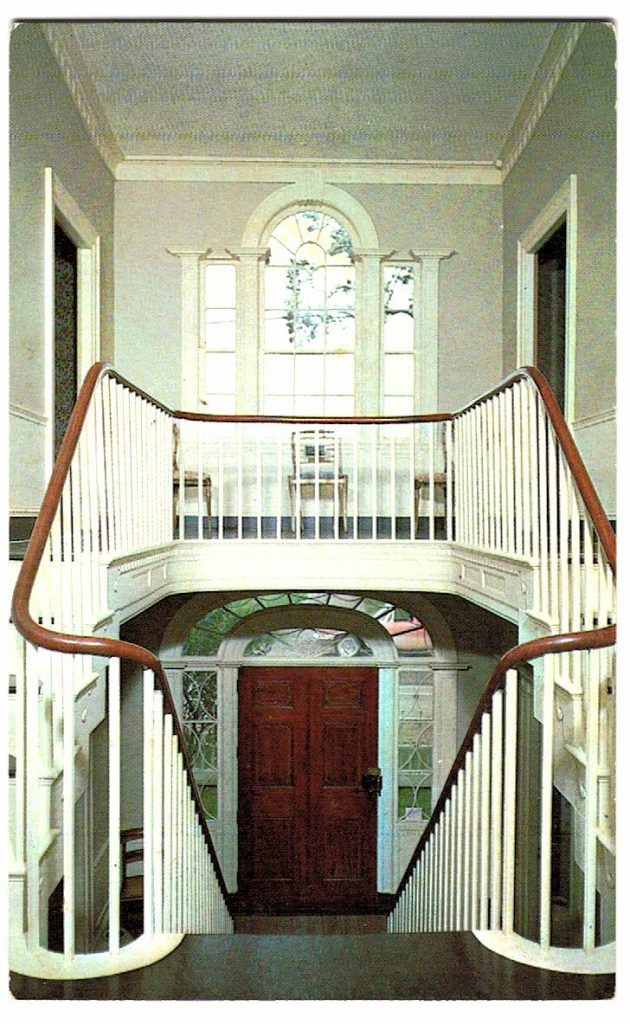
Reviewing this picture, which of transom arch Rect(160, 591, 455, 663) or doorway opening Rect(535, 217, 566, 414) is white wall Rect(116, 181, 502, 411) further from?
transom arch Rect(160, 591, 455, 663)

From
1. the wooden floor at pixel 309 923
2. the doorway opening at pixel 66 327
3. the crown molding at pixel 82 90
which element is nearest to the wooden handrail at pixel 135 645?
the crown molding at pixel 82 90

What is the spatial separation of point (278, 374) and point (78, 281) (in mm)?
1731

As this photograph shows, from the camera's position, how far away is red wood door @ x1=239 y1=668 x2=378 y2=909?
23.4 feet

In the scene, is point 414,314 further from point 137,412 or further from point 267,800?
point 267,800

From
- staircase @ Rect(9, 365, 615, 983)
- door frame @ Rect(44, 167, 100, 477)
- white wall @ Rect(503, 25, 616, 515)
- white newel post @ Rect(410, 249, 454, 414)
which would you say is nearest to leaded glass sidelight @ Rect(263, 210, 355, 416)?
white newel post @ Rect(410, 249, 454, 414)

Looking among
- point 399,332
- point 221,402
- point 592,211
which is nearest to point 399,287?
point 399,332

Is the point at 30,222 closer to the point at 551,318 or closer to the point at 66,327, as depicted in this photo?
the point at 66,327

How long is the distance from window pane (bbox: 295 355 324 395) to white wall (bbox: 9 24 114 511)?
229cm

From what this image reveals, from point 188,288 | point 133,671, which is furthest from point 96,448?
point 188,288

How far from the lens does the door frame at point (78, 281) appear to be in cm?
441

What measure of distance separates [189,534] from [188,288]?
242cm

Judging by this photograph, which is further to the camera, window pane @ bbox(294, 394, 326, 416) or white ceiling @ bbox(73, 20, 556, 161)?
window pane @ bbox(294, 394, 326, 416)

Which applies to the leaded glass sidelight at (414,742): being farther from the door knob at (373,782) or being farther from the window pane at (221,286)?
the window pane at (221,286)
